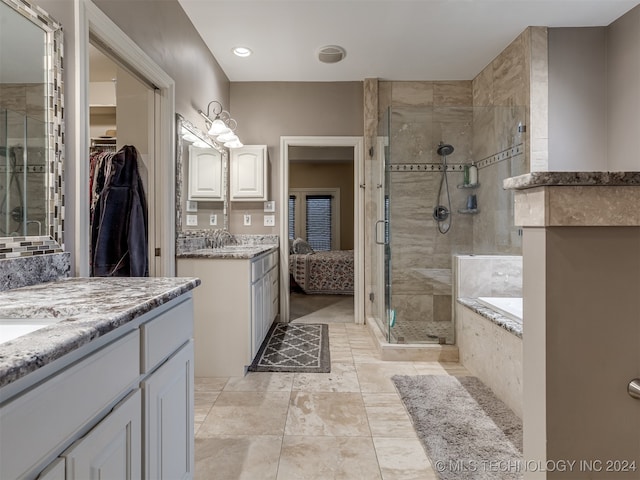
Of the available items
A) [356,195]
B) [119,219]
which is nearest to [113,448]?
[119,219]

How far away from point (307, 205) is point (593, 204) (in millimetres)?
7293

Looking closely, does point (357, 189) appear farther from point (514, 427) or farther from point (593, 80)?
point (514, 427)

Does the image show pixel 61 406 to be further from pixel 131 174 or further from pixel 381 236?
pixel 381 236

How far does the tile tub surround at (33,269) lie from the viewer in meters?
1.09

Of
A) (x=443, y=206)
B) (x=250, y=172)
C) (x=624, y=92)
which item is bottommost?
(x=443, y=206)

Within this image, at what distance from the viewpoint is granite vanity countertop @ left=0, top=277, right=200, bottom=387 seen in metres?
Answer: 0.56

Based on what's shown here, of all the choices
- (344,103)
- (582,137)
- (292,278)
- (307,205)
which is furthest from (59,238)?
(307,205)

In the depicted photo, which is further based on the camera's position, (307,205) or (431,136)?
(307,205)

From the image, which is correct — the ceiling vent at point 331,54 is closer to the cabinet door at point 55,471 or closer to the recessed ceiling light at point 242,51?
the recessed ceiling light at point 242,51

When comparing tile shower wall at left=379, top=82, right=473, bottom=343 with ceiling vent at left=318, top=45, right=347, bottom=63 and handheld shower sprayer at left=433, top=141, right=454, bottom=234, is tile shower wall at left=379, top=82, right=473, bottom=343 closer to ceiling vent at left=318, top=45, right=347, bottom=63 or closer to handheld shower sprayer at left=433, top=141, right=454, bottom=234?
handheld shower sprayer at left=433, top=141, right=454, bottom=234

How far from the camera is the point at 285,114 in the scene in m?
3.87

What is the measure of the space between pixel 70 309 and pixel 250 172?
2996 mm

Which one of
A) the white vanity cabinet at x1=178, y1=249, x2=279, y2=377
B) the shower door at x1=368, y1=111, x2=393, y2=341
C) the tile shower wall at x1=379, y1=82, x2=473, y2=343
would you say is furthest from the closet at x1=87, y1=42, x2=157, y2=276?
the tile shower wall at x1=379, y1=82, x2=473, y2=343

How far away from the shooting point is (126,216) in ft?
7.41
